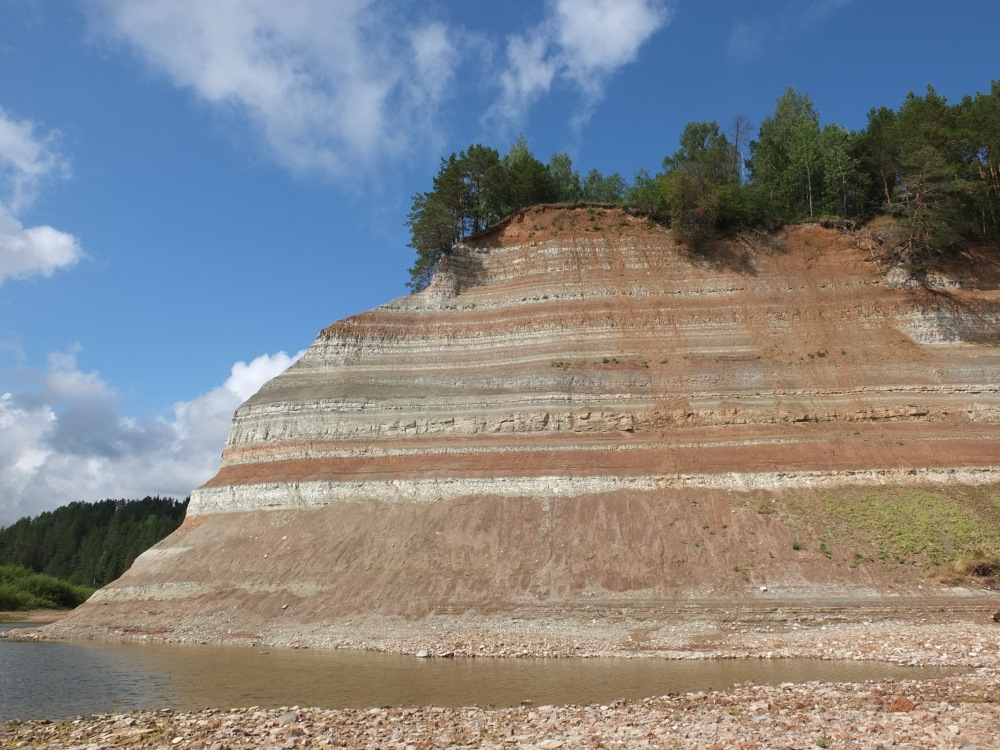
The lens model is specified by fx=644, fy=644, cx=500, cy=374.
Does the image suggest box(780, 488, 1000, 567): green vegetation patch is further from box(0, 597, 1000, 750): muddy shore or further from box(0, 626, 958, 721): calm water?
box(0, 626, 958, 721): calm water

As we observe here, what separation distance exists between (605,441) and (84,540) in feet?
261

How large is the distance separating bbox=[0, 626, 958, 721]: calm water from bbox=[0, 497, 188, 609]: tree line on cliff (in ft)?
157

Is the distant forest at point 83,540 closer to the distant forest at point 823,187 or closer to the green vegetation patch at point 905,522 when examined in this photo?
the distant forest at point 823,187

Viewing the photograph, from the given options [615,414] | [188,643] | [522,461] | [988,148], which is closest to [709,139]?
[988,148]

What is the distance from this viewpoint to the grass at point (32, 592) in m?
48.6

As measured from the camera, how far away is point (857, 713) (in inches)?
375

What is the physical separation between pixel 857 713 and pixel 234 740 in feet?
30.1

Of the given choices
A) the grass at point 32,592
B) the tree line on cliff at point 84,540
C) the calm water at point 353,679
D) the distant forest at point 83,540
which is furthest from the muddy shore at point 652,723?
the distant forest at point 83,540

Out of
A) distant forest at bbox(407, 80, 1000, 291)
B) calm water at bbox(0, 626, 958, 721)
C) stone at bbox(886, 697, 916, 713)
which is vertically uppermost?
distant forest at bbox(407, 80, 1000, 291)

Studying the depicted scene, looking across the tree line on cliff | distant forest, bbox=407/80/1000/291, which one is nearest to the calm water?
distant forest, bbox=407/80/1000/291

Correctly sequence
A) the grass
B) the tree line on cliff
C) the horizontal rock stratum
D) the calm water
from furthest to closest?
the tree line on cliff, the grass, the horizontal rock stratum, the calm water

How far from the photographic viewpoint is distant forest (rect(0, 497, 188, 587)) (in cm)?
7350

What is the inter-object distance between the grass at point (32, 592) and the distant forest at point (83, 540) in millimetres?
13510

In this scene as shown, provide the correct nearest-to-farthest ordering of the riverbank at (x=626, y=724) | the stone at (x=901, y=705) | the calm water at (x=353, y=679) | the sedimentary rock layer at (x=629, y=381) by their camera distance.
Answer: the riverbank at (x=626, y=724) < the stone at (x=901, y=705) < the calm water at (x=353, y=679) < the sedimentary rock layer at (x=629, y=381)
